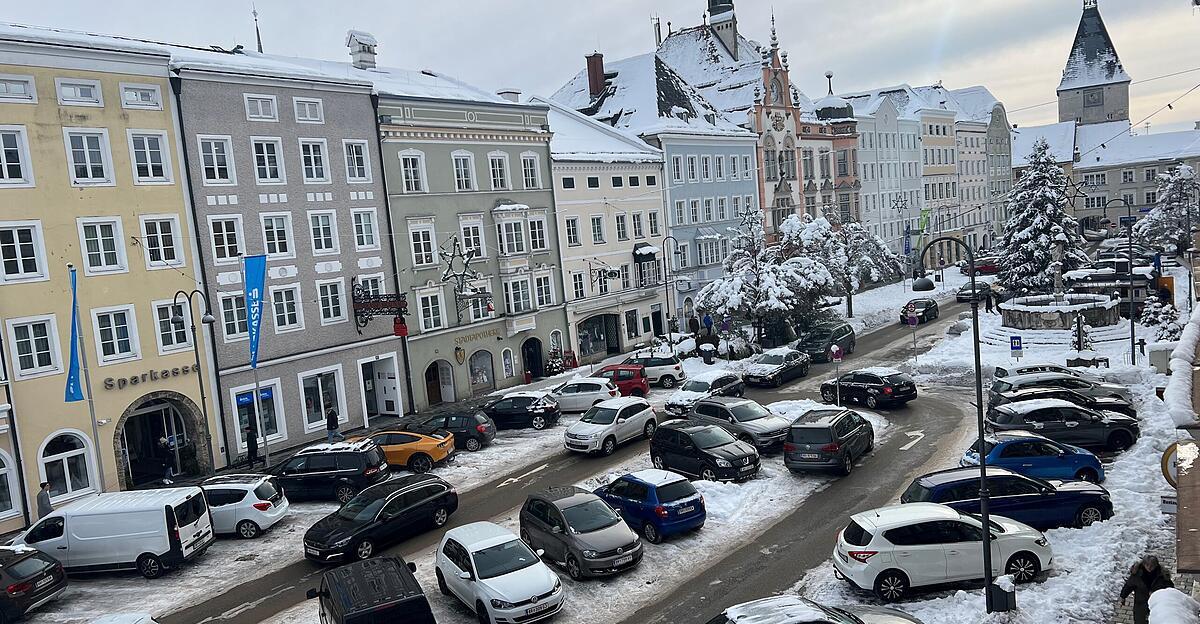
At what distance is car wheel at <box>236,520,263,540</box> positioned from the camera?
905 inches

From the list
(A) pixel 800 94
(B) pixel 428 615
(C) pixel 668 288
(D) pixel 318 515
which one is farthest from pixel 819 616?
(A) pixel 800 94

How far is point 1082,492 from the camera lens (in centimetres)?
1862

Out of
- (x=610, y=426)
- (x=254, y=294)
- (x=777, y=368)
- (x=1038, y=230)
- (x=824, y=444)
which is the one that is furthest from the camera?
(x=1038, y=230)

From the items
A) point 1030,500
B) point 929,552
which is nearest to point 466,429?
point 929,552

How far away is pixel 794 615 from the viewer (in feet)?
41.2

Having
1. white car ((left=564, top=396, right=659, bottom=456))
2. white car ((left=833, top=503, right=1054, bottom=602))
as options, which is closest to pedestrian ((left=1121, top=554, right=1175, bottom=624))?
white car ((left=833, top=503, right=1054, bottom=602))

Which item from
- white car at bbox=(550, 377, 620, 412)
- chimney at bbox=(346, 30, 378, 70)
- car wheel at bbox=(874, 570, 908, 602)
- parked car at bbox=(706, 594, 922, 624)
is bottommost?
car wheel at bbox=(874, 570, 908, 602)

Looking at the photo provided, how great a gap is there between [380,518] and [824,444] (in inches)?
485

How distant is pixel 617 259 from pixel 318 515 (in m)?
30.7

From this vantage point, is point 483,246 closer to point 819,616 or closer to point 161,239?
point 161,239

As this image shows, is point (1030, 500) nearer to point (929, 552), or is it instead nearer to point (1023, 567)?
point (1023, 567)

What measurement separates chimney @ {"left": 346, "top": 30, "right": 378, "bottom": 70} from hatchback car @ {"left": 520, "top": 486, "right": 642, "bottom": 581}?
30.3m

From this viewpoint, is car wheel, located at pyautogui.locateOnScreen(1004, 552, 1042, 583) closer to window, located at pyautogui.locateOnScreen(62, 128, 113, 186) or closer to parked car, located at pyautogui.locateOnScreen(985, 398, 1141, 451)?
parked car, located at pyautogui.locateOnScreen(985, 398, 1141, 451)

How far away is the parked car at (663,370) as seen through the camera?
40.8 metres
